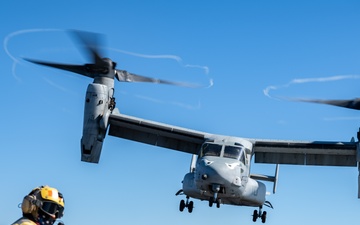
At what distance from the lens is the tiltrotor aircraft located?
2659 centimetres

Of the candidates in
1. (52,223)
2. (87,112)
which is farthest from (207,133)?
(52,223)

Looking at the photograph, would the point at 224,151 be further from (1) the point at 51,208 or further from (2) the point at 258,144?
(1) the point at 51,208

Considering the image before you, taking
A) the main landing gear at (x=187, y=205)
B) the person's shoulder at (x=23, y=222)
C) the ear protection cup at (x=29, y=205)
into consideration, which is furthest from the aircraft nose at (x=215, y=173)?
the person's shoulder at (x=23, y=222)

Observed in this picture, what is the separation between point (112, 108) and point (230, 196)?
815 centimetres

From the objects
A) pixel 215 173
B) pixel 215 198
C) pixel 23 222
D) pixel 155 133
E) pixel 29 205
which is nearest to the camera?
pixel 23 222

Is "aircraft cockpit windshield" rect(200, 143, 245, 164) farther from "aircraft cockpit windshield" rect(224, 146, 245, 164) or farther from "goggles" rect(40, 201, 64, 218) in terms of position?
"goggles" rect(40, 201, 64, 218)

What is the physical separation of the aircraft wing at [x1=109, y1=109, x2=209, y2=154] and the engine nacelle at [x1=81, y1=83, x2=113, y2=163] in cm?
87

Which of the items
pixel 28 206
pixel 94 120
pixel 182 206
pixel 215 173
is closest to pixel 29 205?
pixel 28 206

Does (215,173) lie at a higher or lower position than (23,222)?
higher

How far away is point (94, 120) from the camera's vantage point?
101 feet

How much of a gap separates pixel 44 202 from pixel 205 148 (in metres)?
21.9

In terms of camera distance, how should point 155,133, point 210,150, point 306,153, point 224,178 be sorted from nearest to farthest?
point 224,178 < point 210,150 < point 306,153 < point 155,133

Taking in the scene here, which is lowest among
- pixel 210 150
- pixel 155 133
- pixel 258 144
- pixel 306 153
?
pixel 210 150

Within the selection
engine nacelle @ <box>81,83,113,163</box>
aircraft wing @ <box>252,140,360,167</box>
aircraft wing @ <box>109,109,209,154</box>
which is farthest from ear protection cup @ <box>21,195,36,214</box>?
aircraft wing @ <box>252,140,360,167</box>
